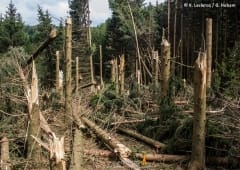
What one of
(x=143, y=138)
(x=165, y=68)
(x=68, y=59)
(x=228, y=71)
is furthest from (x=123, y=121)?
(x=228, y=71)

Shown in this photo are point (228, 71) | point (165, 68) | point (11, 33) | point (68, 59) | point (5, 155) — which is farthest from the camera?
point (11, 33)

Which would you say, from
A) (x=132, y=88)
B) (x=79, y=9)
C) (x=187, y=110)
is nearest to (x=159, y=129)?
(x=187, y=110)

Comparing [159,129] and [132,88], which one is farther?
[132,88]

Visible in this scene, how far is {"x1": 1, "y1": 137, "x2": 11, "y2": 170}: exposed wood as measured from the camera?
5305mm

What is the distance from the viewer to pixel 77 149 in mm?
5625

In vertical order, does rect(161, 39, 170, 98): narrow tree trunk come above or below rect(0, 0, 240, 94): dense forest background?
below

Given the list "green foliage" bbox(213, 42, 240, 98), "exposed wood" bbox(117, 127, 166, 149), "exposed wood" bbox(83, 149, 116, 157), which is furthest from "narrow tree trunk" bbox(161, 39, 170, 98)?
"green foliage" bbox(213, 42, 240, 98)

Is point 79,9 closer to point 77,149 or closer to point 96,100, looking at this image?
point 96,100

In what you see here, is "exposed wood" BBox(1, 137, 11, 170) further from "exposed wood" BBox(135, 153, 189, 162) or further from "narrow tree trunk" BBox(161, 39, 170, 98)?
"narrow tree trunk" BBox(161, 39, 170, 98)

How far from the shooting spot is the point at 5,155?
5.71 meters

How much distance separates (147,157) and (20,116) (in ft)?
8.20

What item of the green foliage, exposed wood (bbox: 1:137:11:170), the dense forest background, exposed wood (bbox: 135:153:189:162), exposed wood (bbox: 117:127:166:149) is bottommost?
exposed wood (bbox: 135:153:189:162)

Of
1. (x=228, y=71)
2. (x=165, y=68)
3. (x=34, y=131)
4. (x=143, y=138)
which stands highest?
(x=165, y=68)

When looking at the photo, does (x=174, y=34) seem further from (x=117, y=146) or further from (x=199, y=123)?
(x=199, y=123)
